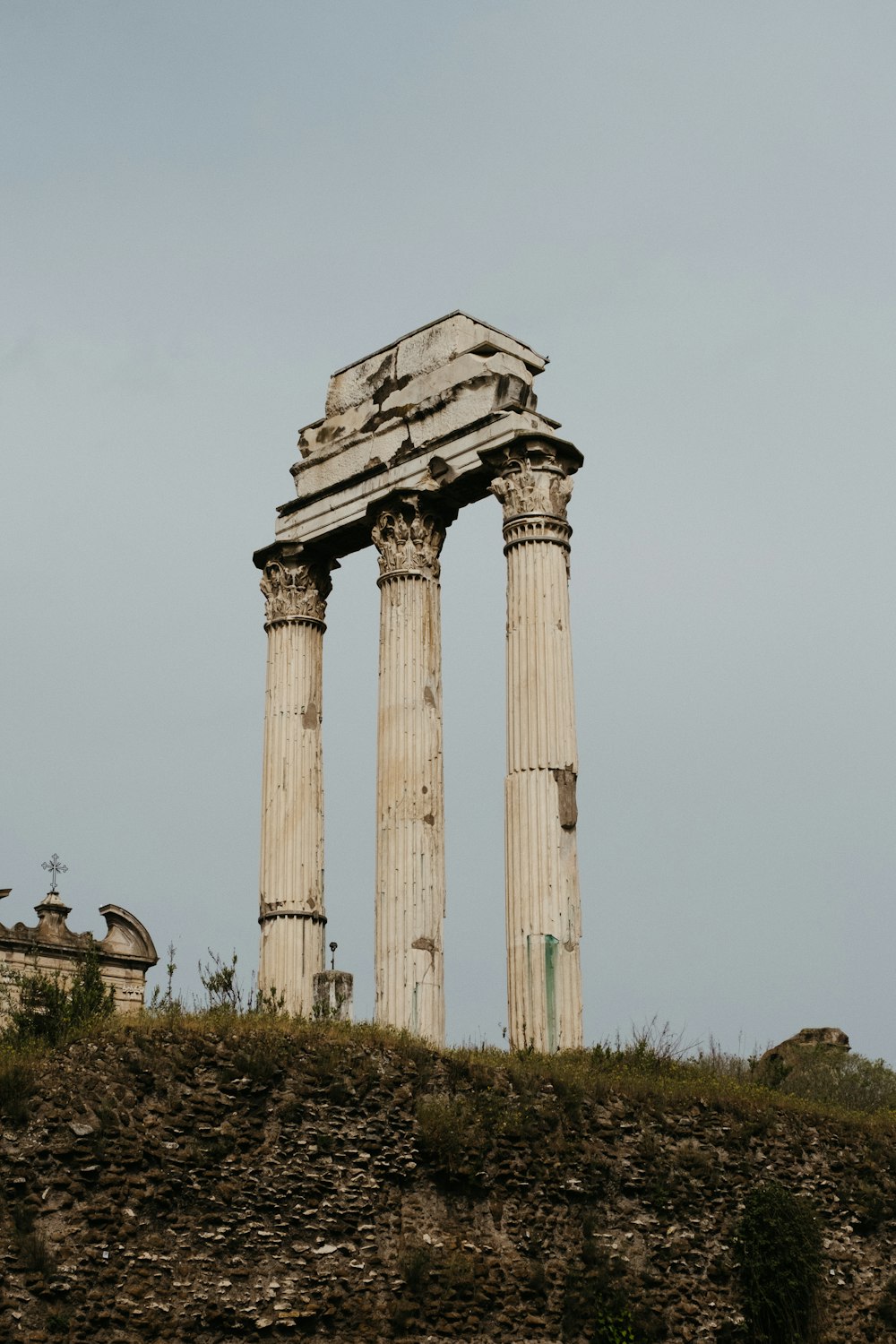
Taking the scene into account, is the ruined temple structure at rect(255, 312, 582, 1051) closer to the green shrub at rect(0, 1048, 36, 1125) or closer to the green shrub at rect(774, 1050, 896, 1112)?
the green shrub at rect(774, 1050, 896, 1112)

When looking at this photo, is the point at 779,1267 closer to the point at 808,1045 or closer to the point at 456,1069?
the point at 456,1069

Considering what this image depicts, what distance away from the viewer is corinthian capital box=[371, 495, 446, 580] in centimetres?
2352

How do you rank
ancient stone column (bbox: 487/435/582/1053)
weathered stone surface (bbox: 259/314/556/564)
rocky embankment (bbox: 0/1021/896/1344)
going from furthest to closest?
1. weathered stone surface (bbox: 259/314/556/564)
2. ancient stone column (bbox: 487/435/582/1053)
3. rocky embankment (bbox: 0/1021/896/1344)

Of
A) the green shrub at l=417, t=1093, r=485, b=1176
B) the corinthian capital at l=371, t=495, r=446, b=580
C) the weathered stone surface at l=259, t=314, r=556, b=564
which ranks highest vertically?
the weathered stone surface at l=259, t=314, r=556, b=564

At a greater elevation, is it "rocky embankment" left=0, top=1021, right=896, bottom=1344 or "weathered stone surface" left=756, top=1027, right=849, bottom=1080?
"weathered stone surface" left=756, top=1027, right=849, bottom=1080

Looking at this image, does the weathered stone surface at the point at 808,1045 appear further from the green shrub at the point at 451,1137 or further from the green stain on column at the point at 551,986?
the green shrub at the point at 451,1137

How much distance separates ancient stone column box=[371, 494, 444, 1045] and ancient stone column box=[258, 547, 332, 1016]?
1.90m

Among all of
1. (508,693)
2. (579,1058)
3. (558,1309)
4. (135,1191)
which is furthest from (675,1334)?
(508,693)

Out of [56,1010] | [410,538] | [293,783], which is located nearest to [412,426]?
[410,538]

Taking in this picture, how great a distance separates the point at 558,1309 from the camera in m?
15.6

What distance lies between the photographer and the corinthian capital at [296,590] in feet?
83.6

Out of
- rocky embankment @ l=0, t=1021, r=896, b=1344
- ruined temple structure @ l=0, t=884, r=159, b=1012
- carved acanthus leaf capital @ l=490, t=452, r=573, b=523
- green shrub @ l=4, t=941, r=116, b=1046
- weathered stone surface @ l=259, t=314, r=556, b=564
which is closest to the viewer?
rocky embankment @ l=0, t=1021, r=896, b=1344

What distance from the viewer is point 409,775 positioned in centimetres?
2244

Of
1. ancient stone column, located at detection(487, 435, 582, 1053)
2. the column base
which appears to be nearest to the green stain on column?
ancient stone column, located at detection(487, 435, 582, 1053)
